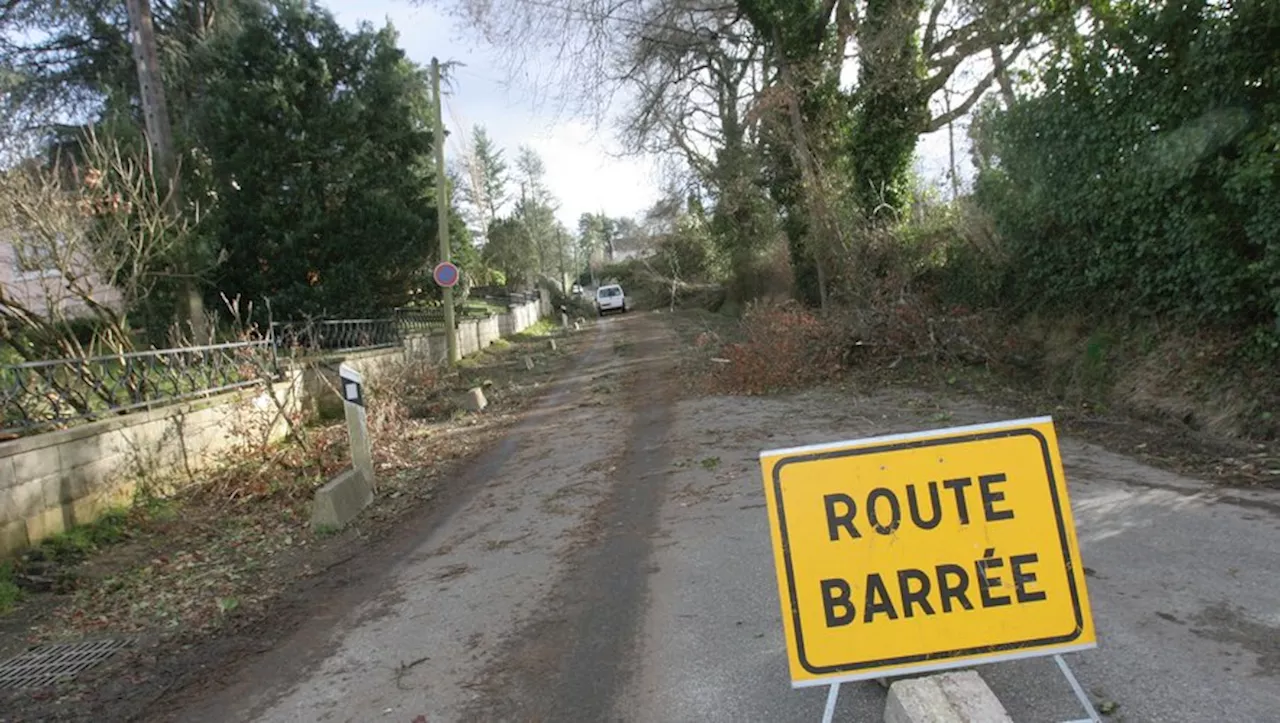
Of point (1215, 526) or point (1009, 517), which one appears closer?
point (1009, 517)

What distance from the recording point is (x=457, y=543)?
621 centimetres

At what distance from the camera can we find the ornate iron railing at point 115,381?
693 centimetres

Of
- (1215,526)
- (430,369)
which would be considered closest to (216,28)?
(430,369)

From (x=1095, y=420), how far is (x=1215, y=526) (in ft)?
11.1

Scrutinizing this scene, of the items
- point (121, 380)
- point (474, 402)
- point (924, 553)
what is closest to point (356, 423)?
point (121, 380)

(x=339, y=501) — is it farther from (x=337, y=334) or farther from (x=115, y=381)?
(x=337, y=334)

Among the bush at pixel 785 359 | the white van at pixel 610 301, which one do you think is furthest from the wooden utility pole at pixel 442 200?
the white van at pixel 610 301

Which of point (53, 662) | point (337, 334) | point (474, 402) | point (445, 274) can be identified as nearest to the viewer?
point (53, 662)

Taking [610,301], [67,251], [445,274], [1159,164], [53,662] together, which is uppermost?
[610,301]

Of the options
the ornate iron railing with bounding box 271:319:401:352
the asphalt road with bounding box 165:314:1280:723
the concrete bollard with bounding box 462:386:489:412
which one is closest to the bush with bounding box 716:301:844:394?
the concrete bollard with bounding box 462:386:489:412

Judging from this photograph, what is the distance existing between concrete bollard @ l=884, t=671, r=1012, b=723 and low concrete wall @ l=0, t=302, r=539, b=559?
6622 millimetres

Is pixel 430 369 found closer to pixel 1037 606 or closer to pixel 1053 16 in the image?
pixel 1053 16

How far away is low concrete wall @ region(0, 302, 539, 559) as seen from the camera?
6266mm

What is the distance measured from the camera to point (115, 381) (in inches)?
319
